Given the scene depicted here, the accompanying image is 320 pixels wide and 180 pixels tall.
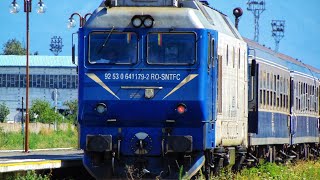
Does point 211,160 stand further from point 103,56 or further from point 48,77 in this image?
point 48,77

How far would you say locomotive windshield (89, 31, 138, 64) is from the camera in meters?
21.2

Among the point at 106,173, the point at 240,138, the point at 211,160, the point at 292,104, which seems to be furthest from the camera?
the point at 292,104

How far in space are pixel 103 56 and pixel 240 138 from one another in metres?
5.71

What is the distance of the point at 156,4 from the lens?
2167 centimetres

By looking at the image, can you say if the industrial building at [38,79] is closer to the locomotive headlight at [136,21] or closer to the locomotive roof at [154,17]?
the locomotive roof at [154,17]

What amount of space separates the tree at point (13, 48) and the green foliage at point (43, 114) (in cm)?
6238

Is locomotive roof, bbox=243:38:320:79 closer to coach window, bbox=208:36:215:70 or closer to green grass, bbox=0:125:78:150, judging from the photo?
coach window, bbox=208:36:215:70

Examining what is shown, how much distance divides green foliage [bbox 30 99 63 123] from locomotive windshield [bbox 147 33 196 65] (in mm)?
55581

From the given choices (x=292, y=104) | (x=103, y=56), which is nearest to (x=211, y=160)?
(x=103, y=56)

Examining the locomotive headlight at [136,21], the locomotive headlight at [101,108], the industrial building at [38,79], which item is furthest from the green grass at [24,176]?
the industrial building at [38,79]

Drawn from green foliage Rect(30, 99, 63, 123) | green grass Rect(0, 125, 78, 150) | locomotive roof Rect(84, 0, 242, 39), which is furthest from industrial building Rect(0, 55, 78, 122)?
locomotive roof Rect(84, 0, 242, 39)

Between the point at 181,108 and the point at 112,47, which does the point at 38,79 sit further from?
the point at 181,108

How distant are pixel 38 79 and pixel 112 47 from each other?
9474 cm

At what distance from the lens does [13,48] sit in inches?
5866
